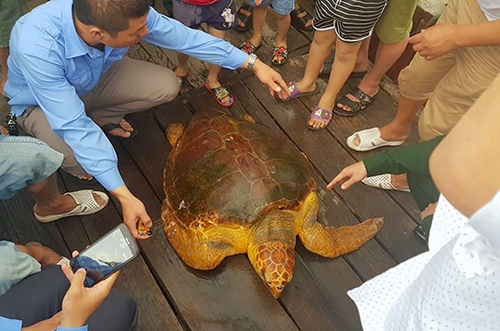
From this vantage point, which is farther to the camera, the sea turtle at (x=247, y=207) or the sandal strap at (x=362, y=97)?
the sandal strap at (x=362, y=97)

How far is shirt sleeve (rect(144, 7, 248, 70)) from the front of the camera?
1.77m

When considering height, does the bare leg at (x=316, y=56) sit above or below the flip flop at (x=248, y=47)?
above

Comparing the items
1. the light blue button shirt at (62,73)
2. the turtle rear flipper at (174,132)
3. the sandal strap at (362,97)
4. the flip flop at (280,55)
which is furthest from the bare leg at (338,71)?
the light blue button shirt at (62,73)

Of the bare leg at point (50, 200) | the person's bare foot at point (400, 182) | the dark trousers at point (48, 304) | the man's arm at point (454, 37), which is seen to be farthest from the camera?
the person's bare foot at point (400, 182)

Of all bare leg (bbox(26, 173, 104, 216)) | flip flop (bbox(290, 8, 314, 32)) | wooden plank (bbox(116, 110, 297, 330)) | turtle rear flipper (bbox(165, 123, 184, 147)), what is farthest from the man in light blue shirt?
flip flop (bbox(290, 8, 314, 32))

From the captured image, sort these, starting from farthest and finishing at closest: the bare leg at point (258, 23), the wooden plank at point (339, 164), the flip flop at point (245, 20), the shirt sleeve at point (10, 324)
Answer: the flip flop at point (245, 20) < the bare leg at point (258, 23) < the wooden plank at point (339, 164) < the shirt sleeve at point (10, 324)

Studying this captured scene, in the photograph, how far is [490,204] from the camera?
0.49 m

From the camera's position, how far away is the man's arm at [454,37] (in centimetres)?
142

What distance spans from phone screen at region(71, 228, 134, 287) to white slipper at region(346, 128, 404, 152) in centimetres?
122

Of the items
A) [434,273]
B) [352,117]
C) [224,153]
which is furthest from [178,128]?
[434,273]

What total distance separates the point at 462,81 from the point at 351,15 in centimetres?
49

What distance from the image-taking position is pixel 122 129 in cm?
205

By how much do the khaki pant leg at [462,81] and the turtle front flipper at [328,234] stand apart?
46cm

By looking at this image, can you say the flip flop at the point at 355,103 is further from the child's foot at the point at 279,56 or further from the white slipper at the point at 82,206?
the white slipper at the point at 82,206
